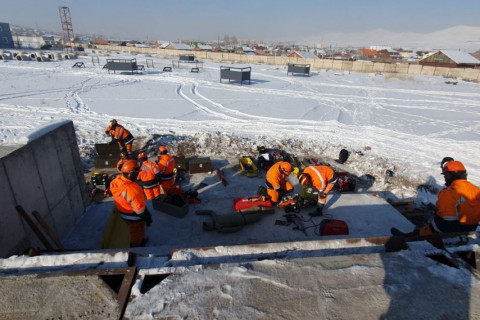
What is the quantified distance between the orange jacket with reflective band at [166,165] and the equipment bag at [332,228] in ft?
12.3

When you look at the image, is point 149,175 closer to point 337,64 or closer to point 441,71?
point 337,64

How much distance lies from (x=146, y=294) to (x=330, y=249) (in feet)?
6.24

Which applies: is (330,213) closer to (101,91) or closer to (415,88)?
(101,91)

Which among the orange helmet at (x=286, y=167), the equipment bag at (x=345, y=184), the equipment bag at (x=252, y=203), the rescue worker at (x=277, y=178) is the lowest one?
the equipment bag at (x=345, y=184)

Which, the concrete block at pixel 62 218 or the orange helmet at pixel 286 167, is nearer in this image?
the concrete block at pixel 62 218

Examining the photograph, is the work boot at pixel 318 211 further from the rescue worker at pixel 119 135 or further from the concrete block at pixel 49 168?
the rescue worker at pixel 119 135

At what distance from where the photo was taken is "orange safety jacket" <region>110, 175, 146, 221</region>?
4.62m

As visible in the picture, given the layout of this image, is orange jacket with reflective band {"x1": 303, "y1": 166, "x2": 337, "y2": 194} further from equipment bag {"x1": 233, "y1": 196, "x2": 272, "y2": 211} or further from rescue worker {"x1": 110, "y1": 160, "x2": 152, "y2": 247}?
rescue worker {"x1": 110, "y1": 160, "x2": 152, "y2": 247}

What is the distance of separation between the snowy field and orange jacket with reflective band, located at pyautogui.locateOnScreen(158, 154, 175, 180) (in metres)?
2.85

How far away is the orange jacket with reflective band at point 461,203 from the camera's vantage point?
4.21 meters

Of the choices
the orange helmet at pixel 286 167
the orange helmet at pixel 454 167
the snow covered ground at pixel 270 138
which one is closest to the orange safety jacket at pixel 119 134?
the snow covered ground at pixel 270 138

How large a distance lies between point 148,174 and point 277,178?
9.77ft

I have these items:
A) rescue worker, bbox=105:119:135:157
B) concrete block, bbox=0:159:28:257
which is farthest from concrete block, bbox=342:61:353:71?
concrete block, bbox=0:159:28:257

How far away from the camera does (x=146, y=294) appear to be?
228 cm
